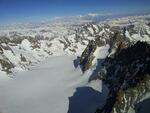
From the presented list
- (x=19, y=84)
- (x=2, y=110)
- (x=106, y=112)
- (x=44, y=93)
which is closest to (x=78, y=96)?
(x=44, y=93)

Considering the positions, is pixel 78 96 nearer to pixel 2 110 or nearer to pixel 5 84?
pixel 2 110

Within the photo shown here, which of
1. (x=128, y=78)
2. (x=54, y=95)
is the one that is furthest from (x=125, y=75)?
(x=54, y=95)

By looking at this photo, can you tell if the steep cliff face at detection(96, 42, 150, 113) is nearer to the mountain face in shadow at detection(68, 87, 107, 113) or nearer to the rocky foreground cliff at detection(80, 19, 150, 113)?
the rocky foreground cliff at detection(80, 19, 150, 113)

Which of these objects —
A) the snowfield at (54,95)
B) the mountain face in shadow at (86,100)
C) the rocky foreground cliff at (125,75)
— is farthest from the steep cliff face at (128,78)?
the snowfield at (54,95)

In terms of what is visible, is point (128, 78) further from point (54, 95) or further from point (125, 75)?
point (54, 95)

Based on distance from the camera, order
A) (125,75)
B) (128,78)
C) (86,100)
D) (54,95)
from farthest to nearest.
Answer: (54,95), (86,100), (125,75), (128,78)

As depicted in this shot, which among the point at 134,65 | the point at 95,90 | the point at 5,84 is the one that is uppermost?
the point at 134,65

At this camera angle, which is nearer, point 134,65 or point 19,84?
point 134,65

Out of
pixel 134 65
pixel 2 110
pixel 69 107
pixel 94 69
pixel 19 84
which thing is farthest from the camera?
pixel 19 84
